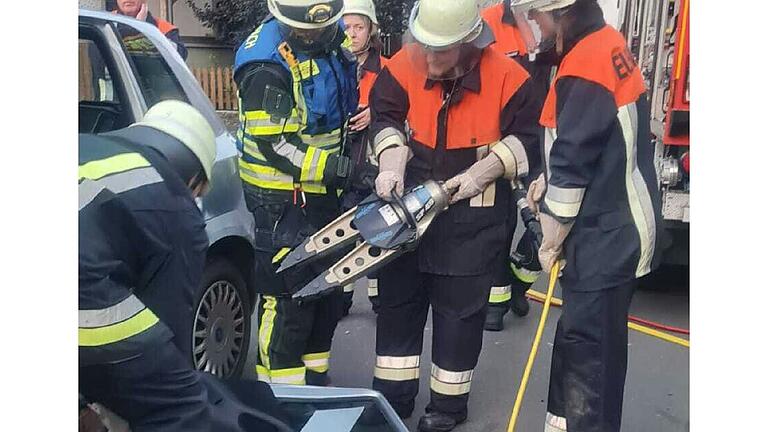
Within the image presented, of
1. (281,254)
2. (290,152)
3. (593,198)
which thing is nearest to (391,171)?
(290,152)

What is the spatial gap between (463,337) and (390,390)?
14.1 inches

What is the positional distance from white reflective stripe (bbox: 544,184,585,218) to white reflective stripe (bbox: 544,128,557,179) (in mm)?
52

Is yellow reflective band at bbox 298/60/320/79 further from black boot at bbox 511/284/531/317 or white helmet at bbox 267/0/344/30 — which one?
black boot at bbox 511/284/531/317

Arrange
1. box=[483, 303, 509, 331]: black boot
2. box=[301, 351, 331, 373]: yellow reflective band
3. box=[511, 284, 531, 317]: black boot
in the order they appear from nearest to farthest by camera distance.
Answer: box=[301, 351, 331, 373]: yellow reflective band
box=[483, 303, 509, 331]: black boot
box=[511, 284, 531, 317]: black boot

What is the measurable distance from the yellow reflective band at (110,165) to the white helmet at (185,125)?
0.45 ft

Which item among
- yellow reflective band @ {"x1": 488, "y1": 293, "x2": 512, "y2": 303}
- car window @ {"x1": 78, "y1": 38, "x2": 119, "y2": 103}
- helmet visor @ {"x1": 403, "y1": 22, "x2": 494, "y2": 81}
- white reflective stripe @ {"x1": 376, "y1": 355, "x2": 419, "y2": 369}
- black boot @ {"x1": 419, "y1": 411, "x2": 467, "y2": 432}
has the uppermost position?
helmet visor @ {"x1": 403, "y1": 22, "x2": 494, "y2": 81}

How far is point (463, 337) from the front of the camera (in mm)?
2629

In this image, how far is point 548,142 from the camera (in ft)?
6.86

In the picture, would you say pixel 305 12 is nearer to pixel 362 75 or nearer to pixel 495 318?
pixel 362 75

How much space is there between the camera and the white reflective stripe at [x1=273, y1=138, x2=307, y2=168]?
2377mm

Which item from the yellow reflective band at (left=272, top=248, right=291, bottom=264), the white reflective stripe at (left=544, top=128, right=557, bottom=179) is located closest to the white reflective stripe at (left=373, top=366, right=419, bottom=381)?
the yellow reflective band at (left=272, top=248, right=291, bottom=264)

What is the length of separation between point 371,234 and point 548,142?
2.00 ft

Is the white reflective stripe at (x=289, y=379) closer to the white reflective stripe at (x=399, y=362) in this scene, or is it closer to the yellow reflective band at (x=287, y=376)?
the yellow reflective band at (x=287, y=376)

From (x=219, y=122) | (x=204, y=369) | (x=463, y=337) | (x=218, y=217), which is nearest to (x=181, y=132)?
(x=219, y=122)
